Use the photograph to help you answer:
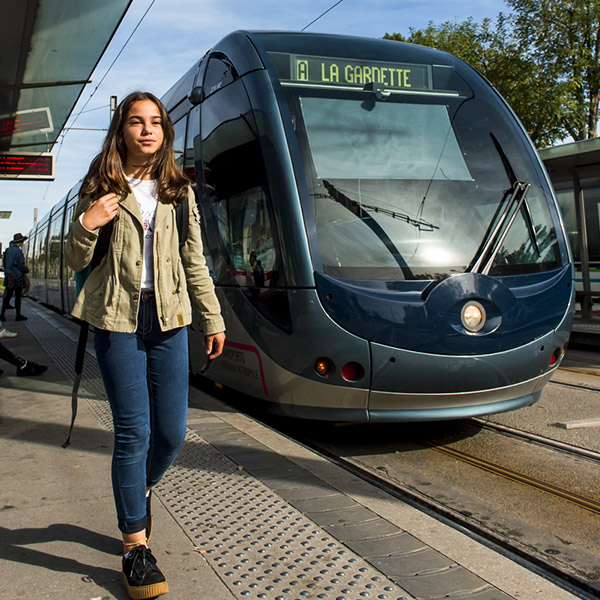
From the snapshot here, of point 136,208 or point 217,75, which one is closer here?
point 136,208

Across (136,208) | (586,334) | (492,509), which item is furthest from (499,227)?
(586,334)

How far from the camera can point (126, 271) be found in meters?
2.66

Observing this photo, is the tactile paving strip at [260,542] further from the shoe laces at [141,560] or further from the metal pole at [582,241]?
the metal pole at [582,241]

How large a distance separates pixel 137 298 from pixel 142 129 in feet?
2.07

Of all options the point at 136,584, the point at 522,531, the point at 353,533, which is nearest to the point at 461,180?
the point at 522,531

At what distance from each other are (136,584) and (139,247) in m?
1.16

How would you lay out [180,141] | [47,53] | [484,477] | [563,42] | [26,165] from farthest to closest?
[563,42] < [26,165] < [47,53] < [180,141] < [484,477]

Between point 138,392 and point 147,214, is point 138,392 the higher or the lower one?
the lower one

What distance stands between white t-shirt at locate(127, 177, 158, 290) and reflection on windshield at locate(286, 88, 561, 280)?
2073 millimetres

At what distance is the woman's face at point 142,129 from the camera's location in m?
2.74

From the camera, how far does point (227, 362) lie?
5629 millimetres

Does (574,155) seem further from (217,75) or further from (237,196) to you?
(237,196)

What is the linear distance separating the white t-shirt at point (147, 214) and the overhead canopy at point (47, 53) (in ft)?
19.6

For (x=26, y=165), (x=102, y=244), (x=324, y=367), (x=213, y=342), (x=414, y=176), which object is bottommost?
(x=324, y=367)
